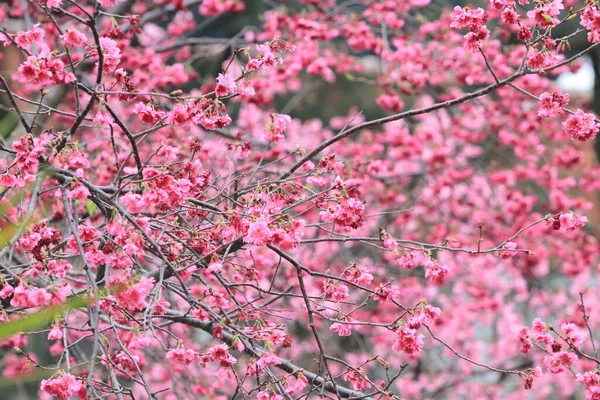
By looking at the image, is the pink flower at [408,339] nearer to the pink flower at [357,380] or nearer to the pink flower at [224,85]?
the pink flower at [357,380]

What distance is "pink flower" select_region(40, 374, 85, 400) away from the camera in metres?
2.30

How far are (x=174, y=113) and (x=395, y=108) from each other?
3306 mm

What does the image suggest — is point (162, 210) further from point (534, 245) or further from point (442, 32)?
point (534, 245)

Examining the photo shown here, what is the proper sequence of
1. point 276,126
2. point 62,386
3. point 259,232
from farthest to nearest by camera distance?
point 276,126 → point 259,232 → point 62,386

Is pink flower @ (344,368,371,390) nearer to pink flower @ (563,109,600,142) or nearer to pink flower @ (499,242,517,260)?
pink flower @ (499,242,517,260)

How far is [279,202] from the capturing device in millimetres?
3049

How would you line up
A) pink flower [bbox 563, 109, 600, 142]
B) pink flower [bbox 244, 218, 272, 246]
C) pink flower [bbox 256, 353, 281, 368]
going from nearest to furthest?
1. pink flower [bbox 244, 218, 272, 246]
2. pink flower [bbox 256, 353, 281, 368]
3. pink flower [bbox 563, 109, 600, 142]

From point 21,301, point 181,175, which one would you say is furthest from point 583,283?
point 21,301

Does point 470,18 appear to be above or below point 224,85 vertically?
above

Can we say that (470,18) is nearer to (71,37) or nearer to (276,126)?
(276,126)

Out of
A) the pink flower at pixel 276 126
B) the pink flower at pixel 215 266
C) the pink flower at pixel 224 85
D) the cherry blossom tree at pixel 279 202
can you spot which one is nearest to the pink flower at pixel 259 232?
the cherry blossom tree at pixel 279 202

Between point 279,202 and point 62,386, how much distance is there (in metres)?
1.18

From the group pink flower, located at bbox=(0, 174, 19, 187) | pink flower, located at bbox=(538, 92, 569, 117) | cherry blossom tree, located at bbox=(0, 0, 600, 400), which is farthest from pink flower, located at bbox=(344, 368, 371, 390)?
pink flower, located at bbox=(0, 174, 19, 187)

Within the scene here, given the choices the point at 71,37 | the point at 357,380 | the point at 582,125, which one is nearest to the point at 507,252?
the point at 582,125
